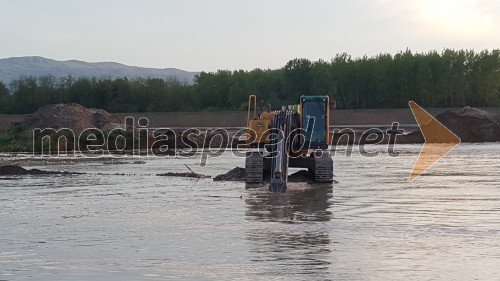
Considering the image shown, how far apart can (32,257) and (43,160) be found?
30511 mm

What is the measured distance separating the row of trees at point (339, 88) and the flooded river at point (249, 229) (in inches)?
2663

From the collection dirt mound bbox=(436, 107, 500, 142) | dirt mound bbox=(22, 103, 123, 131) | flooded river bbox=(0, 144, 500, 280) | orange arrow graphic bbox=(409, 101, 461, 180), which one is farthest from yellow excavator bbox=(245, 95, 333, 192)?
dirt mound bbox=(22, 103, 123, 131)

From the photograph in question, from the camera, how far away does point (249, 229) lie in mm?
17438

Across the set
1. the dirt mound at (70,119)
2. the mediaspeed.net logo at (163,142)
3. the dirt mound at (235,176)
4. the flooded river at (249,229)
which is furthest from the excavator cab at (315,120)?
the dirt mound at (70,119)

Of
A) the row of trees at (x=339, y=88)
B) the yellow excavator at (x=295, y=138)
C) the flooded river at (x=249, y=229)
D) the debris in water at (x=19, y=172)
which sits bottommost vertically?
the flooded river at (x=249, y=229)

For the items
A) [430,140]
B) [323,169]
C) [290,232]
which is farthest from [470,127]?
[290,232]

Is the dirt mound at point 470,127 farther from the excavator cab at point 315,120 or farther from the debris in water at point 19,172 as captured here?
the excavator cab at point 315,120

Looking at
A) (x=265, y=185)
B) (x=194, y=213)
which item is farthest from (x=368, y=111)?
(x=194, y=213)

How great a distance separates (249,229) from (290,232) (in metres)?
0.91

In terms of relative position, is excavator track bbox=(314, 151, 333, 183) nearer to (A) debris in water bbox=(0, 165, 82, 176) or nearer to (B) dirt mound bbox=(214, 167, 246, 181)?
(B) dirt mound bbox=(214, 167, 246, 181)

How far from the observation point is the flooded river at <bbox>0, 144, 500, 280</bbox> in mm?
13102

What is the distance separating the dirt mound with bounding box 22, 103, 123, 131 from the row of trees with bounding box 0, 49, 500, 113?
84.5ft

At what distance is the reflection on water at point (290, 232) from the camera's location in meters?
13.4

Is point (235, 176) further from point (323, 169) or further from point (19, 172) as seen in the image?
point (19, 172)
